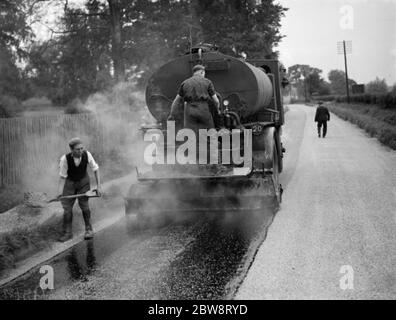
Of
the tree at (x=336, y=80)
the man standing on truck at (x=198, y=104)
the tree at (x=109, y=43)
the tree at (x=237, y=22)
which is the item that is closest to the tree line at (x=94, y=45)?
the tree at (x=109, y=43)

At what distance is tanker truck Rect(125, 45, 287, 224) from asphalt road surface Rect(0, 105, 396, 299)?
13.6 inches

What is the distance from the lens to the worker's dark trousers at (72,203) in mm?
6844

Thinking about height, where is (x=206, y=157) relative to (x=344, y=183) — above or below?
above

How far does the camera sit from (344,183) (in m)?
9.99

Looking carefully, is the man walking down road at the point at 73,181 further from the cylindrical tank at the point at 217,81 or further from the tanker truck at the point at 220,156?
the cylindrical tank at the point at 217,81

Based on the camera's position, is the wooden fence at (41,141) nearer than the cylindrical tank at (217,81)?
No

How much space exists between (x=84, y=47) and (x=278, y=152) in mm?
11575

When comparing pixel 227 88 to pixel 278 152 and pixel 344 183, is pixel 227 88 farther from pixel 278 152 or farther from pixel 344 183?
pixel 344 183

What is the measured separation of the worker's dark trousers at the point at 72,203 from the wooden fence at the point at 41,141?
13.6 ft

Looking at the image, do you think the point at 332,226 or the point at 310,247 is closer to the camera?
the point at 310,247

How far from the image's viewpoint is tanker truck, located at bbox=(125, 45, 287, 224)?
23.8 ft

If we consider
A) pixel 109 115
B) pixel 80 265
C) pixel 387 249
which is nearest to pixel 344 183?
pixel 387 249

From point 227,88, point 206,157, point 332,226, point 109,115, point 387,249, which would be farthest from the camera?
point 109,115
